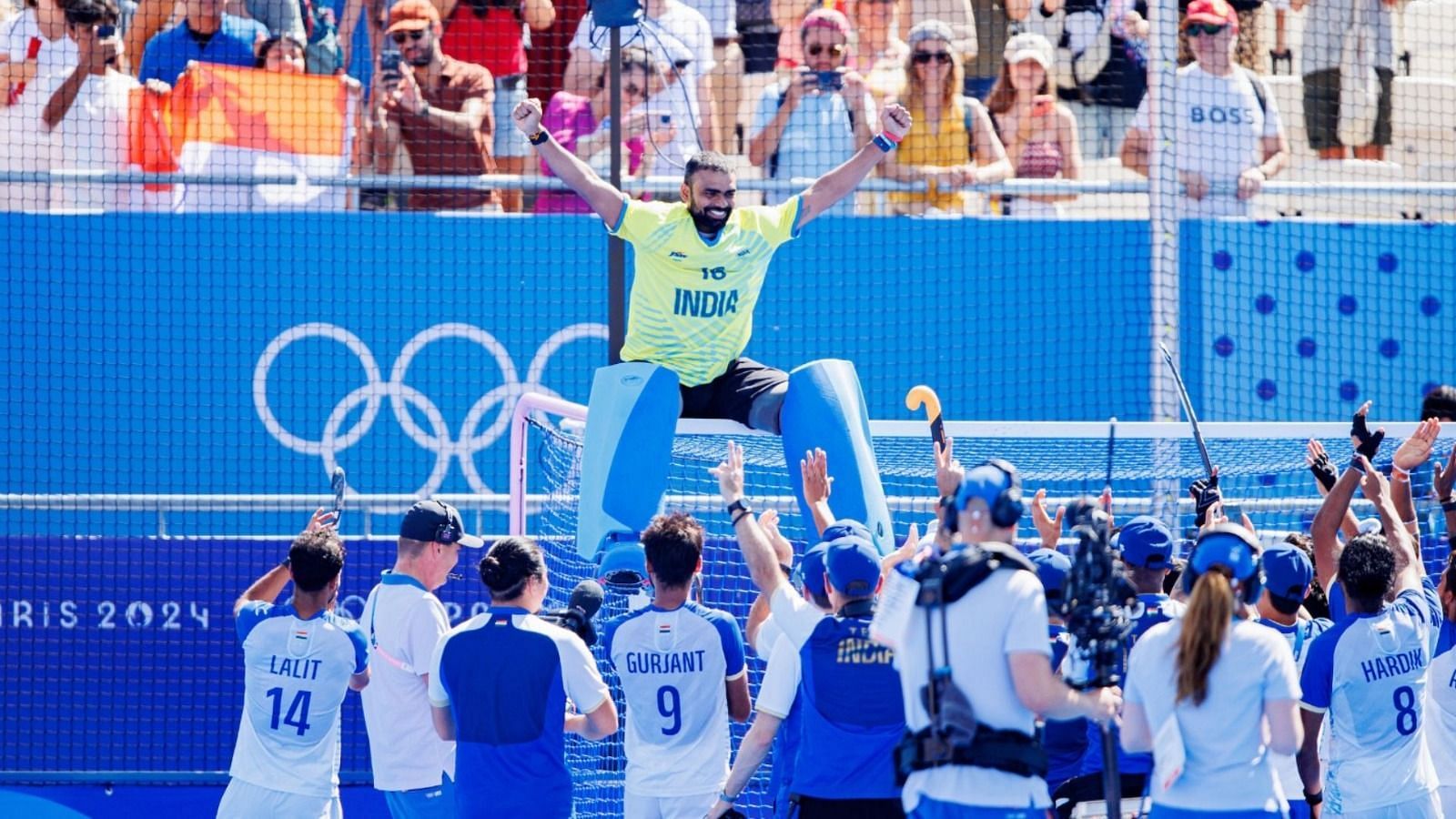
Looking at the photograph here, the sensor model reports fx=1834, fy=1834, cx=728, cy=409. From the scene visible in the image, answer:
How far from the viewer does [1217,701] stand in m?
4.86

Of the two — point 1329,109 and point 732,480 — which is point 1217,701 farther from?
point 1329,109

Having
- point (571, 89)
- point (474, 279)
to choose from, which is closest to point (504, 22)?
point (571, 89)

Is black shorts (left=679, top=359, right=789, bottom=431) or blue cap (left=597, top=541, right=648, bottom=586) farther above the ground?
black shorts (left=679, top=359, right=789, bottom=431)

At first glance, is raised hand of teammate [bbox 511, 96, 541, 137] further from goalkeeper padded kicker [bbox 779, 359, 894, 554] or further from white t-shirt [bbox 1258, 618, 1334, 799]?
white t-shirt [bbox 1258, 618, 1334, 799]

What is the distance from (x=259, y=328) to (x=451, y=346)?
1.06 meters

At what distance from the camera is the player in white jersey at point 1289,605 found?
19.7 ft

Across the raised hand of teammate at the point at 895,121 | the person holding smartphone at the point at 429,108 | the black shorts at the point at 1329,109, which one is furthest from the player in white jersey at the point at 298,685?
the black shorts at the point at 1329,109

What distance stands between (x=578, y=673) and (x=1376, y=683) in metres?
2.72

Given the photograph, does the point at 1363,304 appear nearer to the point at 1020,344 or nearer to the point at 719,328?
the point at 1020,344

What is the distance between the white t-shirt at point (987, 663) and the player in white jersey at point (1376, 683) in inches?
71.8

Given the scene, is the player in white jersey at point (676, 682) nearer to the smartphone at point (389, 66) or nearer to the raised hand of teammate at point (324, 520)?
the raised hand of teammate at point (324, 520)

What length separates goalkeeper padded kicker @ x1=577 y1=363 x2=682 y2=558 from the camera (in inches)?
290

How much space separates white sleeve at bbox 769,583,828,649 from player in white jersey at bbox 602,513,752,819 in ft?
2.15

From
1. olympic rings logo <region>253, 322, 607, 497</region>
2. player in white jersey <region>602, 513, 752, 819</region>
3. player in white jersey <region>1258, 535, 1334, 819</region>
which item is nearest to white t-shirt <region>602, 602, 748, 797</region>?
player in white jersey <region>602, 513, 752, 819</region>
